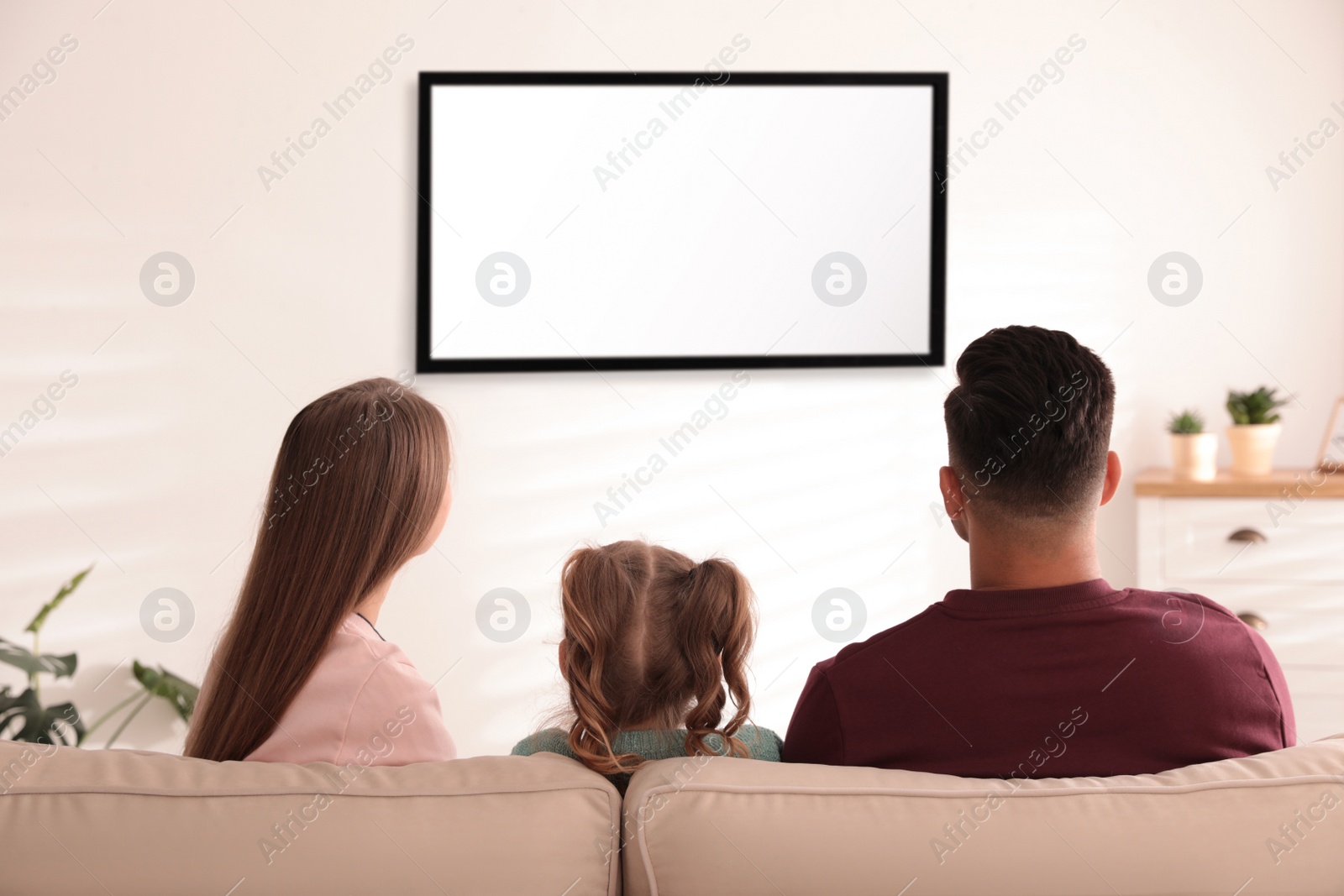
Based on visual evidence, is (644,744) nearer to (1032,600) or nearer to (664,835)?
(664,835)

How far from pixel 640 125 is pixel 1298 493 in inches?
78.3

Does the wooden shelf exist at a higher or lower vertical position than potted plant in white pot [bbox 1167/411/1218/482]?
lower

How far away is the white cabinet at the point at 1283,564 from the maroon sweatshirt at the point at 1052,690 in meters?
1.58

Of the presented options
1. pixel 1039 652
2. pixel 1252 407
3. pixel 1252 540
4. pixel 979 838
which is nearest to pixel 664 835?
pixel 979 838

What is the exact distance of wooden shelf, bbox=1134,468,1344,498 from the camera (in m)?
2.46

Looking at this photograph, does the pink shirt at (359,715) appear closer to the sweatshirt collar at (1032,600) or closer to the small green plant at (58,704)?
the sweatshirt collar at (1032,600)

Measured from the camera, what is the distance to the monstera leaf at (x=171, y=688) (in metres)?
2.61

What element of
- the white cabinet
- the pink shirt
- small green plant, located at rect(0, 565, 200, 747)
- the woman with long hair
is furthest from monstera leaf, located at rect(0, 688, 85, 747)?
the white cabinet

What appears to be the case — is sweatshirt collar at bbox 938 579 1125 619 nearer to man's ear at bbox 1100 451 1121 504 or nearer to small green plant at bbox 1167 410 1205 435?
man's ear at bbox 1100 451 1121 504

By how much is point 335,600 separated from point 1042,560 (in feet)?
2.81

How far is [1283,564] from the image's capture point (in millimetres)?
2471

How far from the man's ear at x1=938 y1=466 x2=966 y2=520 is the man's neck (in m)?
0.06

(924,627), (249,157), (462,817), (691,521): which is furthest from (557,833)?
(249,157)

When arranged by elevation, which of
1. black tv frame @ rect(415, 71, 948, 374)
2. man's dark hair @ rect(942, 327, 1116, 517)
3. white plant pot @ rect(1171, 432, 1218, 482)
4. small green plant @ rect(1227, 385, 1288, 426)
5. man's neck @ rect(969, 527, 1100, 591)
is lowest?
white plant pot @ rect(1171, 432, 1218, 482)
